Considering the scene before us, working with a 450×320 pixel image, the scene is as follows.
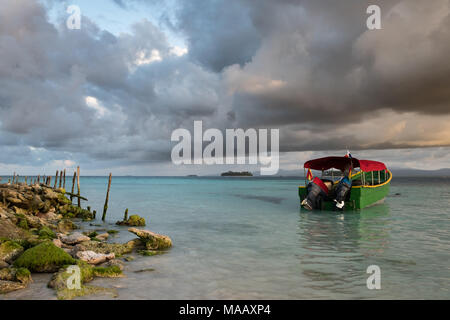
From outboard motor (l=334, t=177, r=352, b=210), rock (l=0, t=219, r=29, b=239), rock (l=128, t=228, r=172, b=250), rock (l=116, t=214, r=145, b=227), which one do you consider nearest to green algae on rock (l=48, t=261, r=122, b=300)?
rock (l=128, t=228, r=172, b=250)

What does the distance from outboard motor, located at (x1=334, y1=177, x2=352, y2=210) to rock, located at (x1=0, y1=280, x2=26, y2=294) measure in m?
20.4

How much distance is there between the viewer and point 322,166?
25.4 meters

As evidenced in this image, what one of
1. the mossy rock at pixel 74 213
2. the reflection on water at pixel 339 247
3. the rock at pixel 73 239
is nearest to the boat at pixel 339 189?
the reflection on water at pixel 339 247

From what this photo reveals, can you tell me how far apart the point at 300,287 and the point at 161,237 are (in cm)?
662

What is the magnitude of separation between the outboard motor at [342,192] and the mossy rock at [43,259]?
19200 mm

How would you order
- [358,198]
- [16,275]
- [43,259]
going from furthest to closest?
1. [358,198]
2. [43,259]
3. [16,275]

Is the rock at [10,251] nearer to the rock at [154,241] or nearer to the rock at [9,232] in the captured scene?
the rock at [9,232]

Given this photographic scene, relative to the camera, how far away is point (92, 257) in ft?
29.7

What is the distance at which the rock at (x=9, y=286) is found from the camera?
6.55m

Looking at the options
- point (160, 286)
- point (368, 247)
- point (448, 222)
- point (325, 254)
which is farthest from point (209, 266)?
point (448, 222)

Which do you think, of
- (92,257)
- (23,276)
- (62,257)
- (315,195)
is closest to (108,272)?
(92,257)

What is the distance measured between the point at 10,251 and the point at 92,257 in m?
2.63

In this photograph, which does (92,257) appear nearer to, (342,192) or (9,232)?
(9,232)
